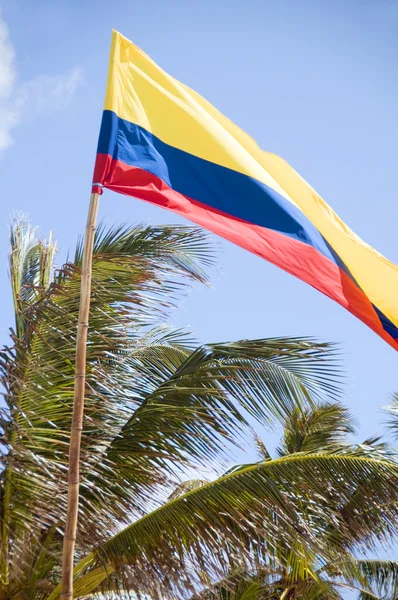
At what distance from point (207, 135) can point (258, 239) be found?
32.6 inches

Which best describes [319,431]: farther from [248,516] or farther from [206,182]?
[206,182]

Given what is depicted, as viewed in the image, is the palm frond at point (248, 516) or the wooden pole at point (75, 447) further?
the palm frond at point (248, 516)

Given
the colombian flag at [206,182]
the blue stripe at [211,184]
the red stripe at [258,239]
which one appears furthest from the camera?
the blue stripe at [211,184]

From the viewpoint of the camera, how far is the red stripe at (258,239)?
5.19 m

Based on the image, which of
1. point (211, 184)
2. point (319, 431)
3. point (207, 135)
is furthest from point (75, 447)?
point (319, 431)

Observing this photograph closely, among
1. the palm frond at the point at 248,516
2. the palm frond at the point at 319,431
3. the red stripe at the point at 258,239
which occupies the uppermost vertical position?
the red stripe at the point at 258,239

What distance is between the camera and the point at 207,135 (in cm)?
559

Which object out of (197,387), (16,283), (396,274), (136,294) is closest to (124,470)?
(197,387)

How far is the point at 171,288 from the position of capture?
741 cm

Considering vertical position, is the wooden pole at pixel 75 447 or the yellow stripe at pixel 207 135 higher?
A: the yellow stripe at pixel 207 135

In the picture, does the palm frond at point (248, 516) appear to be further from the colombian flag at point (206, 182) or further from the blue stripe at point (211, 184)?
the blue stripe at point (211, 184)

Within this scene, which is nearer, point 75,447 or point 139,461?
point 75,447

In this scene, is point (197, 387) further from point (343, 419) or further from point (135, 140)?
point (343, 419)

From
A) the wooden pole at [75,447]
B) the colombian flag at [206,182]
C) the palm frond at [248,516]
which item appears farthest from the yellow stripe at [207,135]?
the palm frond at [248,516]
